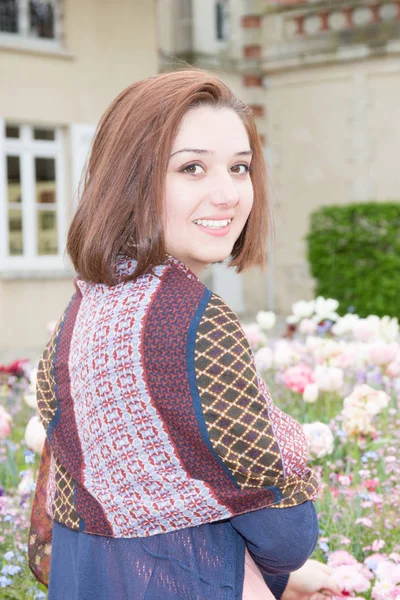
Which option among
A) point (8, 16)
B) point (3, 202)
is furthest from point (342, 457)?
point (8, 16)

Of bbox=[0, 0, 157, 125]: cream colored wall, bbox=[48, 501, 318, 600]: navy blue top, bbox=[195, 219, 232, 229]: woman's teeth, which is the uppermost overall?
bbox=[0, 0, 157, 125]: cream colored wall

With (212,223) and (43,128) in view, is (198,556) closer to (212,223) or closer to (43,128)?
(212,223)

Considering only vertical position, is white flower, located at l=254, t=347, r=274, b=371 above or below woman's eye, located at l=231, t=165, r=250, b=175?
below

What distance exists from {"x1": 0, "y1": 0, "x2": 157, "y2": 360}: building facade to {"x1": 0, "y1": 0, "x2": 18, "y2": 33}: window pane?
0.01 meters

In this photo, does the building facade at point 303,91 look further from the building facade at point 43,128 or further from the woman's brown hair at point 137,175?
the woman's brown hair at point 137,175

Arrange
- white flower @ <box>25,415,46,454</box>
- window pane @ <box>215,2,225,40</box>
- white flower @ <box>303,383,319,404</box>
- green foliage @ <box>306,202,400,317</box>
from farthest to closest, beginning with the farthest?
window pane @ <box>215,2,225,40</box>
green foliage @ <box>306,202,400,317</box>
white flower @ <box>303,383,319,404</box>
white flower @ <box>25,415,46,454</box>

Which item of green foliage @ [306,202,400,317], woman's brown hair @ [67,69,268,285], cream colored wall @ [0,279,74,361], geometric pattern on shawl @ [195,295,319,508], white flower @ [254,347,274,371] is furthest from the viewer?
green foliage @ [306,202,400,317]

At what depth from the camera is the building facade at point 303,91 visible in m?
13.3

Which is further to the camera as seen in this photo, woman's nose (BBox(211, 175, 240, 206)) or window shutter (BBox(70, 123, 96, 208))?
window shutter (BBox(70, 123, 96, 208))

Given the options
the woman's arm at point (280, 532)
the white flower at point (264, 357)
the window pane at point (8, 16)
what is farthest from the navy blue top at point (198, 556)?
the window pane at point (8, 16)

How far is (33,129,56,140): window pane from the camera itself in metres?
11.2

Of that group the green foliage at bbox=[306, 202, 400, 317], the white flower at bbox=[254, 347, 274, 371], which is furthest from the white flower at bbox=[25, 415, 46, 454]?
the green foliage at bbox=[306, 202, 400, 317]

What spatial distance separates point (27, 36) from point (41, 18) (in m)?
0.30

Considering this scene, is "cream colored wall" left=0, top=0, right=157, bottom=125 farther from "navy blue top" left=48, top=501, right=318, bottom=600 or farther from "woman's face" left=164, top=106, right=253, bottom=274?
"navy blue top" left=48, top=501, right=318, bottom=600
